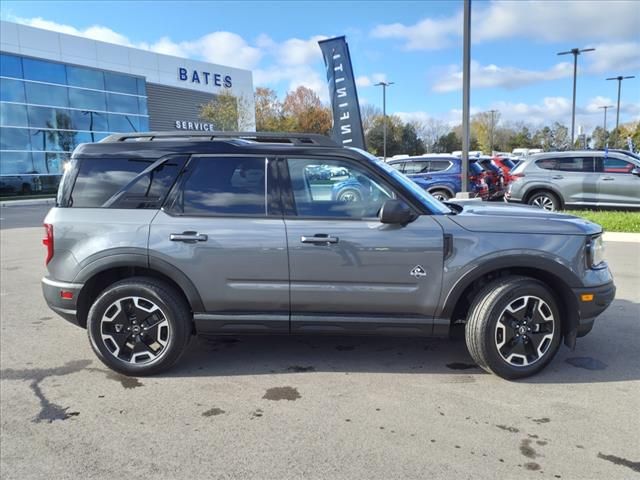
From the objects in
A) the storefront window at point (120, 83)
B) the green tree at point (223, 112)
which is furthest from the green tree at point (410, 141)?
the storefront window at point (120, 83)

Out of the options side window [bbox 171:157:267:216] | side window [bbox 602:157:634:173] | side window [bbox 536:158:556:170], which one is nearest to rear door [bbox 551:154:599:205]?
side window [bbox 536:158:556:170]

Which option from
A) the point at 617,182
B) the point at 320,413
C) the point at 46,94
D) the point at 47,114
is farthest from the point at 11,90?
the point at 320,413

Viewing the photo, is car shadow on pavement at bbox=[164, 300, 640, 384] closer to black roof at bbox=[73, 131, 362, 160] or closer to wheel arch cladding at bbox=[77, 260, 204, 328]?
wheel arch cladding at bbox=[77, 260, 204, 328]

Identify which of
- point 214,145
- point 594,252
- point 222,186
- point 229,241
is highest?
point 214,145

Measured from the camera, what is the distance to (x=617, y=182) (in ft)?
42.8

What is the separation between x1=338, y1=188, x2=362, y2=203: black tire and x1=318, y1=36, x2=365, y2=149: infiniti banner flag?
451 inches

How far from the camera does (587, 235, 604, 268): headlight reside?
12.4 feet

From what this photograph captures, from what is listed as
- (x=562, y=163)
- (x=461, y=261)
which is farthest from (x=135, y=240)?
(x=562, y=163)

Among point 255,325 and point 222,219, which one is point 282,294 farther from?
point 222,219

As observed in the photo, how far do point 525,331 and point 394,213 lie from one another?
1.38 metres

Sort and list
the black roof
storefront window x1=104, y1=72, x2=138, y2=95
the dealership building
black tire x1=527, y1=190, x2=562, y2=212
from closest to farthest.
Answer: the black roof
black tire x1=527, y1=190, x2=562, y2=212
the dealership building
storefront window x1=104, y1=72, x2=138, y2=95

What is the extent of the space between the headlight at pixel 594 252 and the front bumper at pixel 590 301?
18 centimetres

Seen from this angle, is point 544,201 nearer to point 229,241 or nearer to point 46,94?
point 229,241

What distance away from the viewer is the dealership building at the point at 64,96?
1081 inches
